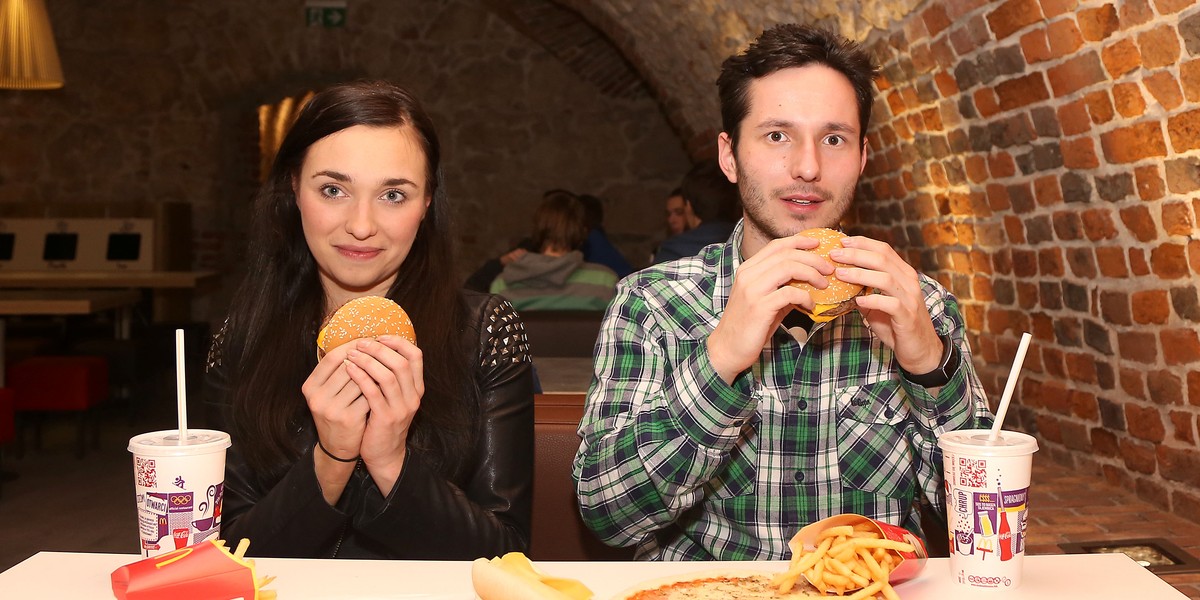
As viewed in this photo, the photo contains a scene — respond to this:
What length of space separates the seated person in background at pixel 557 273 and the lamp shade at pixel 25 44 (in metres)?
2.91

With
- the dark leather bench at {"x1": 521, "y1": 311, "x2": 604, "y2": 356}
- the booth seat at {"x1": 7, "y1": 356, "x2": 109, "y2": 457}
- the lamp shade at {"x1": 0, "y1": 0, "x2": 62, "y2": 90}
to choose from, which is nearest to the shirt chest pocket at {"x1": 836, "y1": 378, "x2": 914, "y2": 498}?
the dark leather bench at {"x1": 521, "y1": 311, "x2": 604, "y2": 356}

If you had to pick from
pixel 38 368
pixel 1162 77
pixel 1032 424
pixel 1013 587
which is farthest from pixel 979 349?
pixel 38 368

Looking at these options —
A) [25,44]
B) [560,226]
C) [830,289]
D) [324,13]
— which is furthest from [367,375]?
[324,13]

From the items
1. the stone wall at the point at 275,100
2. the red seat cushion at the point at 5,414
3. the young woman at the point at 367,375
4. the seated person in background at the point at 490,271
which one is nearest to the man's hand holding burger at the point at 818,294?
the young woman at the point at 367,375

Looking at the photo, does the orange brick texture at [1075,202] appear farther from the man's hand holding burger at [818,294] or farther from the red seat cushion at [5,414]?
the red seat cushion at [5,414]

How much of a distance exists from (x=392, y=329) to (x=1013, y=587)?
94cm

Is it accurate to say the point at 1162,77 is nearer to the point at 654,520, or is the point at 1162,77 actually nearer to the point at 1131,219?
the point at 1131,219

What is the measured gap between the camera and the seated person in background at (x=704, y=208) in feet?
15.2

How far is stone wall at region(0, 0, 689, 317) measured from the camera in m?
10.0

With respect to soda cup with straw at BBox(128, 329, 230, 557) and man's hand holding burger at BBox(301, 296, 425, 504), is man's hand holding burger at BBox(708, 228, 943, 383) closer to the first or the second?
man's hand holding burger at BBox(301, 296, 425, 504)

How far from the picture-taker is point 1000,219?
446cm

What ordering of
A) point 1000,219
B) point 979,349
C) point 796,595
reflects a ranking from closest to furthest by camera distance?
point 796,595, point 1000,219, point 979,349

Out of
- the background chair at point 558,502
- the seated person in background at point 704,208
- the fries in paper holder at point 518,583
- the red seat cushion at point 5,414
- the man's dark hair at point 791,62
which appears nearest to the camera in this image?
the fries in paper holder at point 518,583

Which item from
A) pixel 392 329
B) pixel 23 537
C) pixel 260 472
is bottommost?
pixel 23 537
